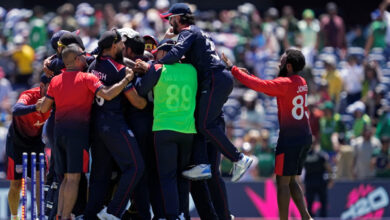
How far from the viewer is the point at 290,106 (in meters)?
11.9

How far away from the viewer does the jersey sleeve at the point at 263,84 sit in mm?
11711

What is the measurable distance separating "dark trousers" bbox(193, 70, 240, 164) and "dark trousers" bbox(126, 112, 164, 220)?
565mm

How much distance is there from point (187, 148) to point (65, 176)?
4.92ft

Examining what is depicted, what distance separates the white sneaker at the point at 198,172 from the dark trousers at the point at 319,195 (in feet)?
27.6

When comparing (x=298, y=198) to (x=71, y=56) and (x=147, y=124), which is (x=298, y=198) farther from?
(x=71, y=56)

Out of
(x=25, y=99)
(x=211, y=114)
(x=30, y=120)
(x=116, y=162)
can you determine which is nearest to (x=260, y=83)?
(x=211, y=114)

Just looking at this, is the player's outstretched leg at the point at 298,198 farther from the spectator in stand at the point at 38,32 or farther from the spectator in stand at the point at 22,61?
the spectator in stand at the point at 38,32

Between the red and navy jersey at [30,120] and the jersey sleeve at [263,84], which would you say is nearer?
the jersey sleeve at [263,84]

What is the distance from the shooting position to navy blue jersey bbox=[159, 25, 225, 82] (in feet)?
36.7

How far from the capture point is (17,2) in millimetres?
26734

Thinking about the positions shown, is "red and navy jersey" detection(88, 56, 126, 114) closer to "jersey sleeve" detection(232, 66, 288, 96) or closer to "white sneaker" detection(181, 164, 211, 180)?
"white sneaker" detection(181, 164, 211, 180)

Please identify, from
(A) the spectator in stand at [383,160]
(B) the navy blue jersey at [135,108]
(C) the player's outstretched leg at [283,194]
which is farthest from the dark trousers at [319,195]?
(B) the navy blue jersey at [135,108]

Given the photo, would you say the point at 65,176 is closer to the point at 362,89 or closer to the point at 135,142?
the point at 135,142

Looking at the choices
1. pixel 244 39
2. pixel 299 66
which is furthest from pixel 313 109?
pixel 299 66
